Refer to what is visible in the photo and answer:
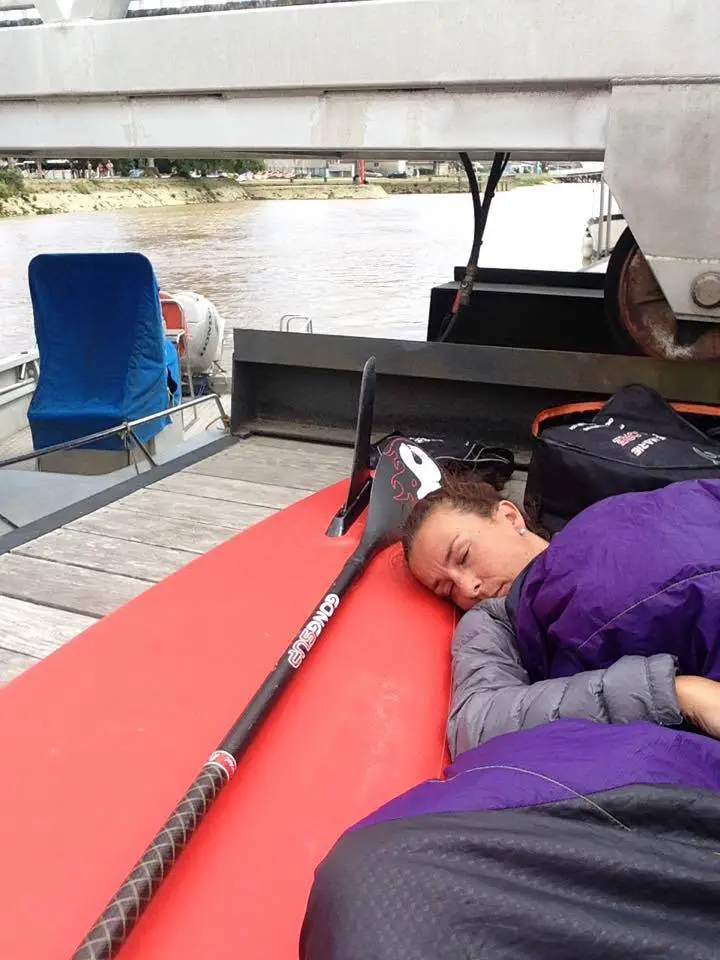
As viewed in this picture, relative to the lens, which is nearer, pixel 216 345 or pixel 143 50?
pixel 143 50

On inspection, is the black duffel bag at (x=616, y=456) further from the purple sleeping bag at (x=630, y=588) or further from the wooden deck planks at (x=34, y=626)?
the wooden deck planks at (x=34, y=626)

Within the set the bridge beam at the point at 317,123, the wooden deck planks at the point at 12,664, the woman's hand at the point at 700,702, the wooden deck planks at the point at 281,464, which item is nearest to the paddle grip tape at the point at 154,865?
the wooden deck planks at the point at 12,664

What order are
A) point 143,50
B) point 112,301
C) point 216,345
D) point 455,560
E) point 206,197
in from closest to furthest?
point 455,560 → point 143,50 → point 112,301 → point 216,345 → point 206,197

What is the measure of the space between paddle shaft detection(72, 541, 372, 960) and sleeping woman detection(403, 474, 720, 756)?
14.1 inches

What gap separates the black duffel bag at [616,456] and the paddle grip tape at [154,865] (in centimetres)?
142

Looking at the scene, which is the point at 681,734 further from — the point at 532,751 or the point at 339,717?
the point at 339,717

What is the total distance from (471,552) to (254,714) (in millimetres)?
707

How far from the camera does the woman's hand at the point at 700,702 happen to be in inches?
52.2

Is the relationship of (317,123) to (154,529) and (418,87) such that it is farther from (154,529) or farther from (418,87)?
(154,529)

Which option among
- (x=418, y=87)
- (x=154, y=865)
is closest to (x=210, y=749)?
(x=154, y=865)

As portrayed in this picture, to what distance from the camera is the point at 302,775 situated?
1520 millimetres

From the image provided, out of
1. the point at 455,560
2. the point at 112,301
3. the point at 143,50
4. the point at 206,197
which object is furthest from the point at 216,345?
the point at 206,197

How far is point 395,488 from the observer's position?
271cm

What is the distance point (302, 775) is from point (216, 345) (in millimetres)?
9456
